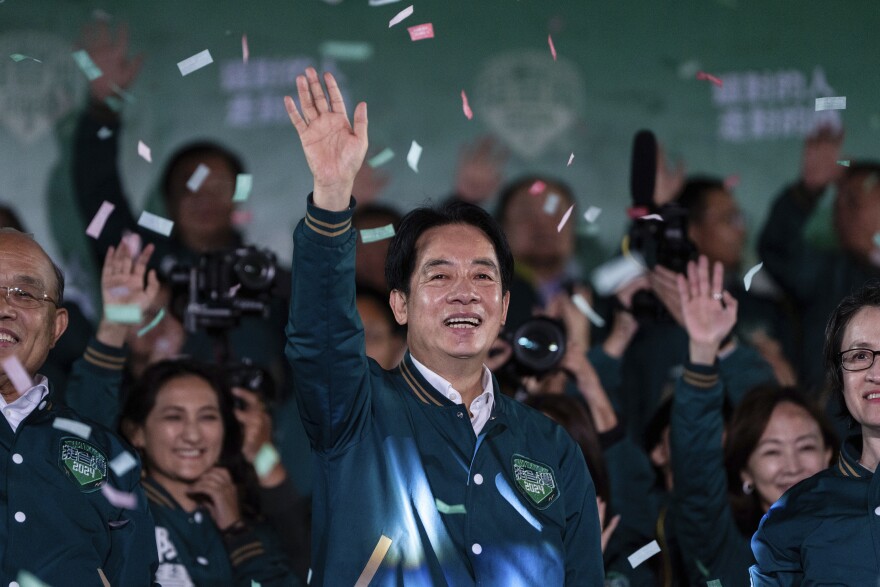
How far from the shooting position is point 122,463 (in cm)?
237

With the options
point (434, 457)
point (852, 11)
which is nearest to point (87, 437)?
point (434, 457)

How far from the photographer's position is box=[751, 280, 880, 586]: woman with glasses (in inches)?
86.8

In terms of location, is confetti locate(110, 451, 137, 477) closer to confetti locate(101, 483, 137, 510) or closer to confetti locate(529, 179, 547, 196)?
confetti locate(101, 483, 137, 510)

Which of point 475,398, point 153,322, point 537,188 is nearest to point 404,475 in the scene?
point 475,398

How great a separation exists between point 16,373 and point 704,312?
6.19 ft

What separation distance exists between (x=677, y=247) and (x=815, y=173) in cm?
179

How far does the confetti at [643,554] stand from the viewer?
3.44 metres

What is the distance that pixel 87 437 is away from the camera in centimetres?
236

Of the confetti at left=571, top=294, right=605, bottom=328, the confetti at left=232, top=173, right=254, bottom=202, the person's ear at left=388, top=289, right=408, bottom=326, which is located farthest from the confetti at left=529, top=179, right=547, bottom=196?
the person's ear at left=388, top=289, right=408, bottom=326

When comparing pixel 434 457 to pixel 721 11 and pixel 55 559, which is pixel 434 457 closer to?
pixel 55 559

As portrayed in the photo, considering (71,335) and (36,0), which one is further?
(36,0)

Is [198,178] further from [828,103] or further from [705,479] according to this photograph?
[828,103]

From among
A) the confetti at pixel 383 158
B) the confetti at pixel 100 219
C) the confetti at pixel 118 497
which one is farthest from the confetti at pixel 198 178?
the confetti at pixel 118 497

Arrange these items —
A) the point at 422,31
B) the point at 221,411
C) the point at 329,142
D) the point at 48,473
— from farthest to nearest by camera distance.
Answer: the point at 422,31 < the point at 221,411 < the point at 48,473 < the point at 329,142
